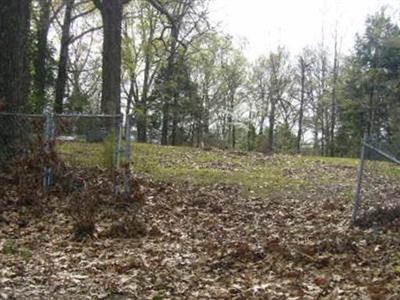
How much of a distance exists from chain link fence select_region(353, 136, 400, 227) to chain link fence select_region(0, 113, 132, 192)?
4.20 meters

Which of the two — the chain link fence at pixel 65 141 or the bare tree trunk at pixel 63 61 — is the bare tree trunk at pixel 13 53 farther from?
the bare tree trunk at pixel 63 61

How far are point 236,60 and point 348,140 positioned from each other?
1496 cm

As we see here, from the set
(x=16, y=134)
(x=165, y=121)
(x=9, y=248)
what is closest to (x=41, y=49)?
(x=165, y=121)

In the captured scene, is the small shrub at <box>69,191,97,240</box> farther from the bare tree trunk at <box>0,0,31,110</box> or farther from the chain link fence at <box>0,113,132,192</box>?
the bare tree trunk at <box>0,0,31,110</box>

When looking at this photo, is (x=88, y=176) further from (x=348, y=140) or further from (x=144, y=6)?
(x=348, y=140)

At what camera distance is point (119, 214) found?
10.1 meters

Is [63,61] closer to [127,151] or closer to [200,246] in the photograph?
[127,151]

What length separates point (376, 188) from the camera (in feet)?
31.8

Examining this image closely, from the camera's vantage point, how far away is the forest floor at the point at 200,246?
6277 mm

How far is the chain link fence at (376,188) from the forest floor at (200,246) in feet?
0.37

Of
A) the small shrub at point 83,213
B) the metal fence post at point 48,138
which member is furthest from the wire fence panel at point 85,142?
the small shrub at point 83,213

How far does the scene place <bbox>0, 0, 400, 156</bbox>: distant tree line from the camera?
60.4 feet

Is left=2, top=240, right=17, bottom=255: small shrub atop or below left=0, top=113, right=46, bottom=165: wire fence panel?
below

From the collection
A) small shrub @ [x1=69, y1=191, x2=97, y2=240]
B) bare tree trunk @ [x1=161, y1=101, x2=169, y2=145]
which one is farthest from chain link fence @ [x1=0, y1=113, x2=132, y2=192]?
bare tree trunk @ [x1=161, y1=101, x2=169, y2=145]
